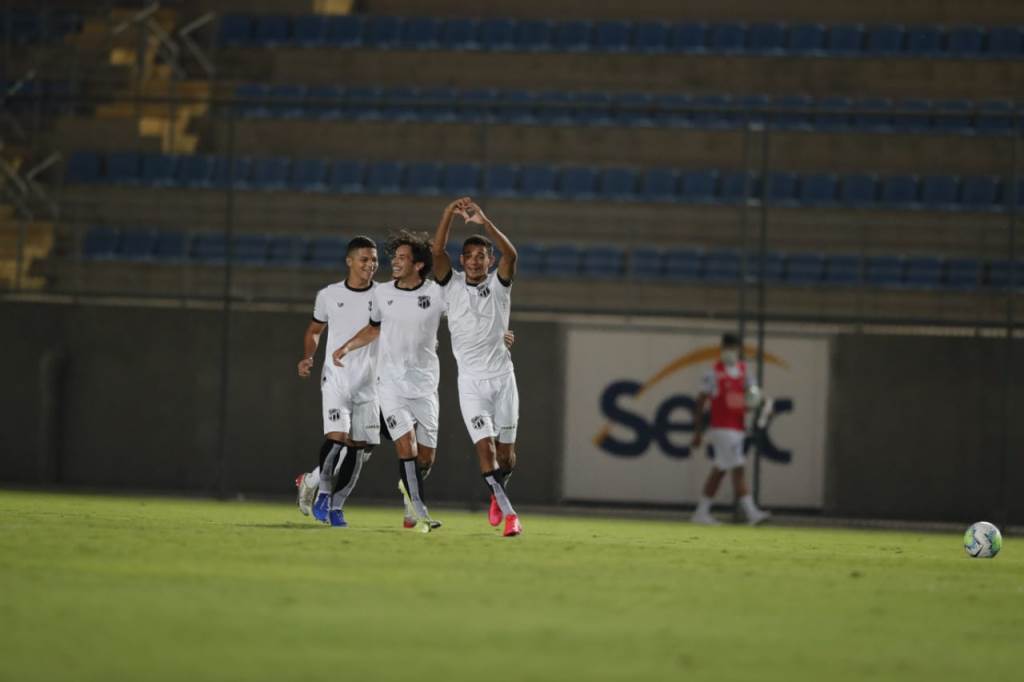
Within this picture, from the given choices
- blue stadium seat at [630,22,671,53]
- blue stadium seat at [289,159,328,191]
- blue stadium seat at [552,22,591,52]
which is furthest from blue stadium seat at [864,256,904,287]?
blue stadium seat at [289,159,328,191]

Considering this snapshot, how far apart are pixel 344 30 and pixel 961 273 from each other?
1141 centimetres

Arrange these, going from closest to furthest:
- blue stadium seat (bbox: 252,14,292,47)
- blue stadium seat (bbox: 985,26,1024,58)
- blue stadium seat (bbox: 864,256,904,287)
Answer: blue stadium seat (bbox: 864,256,904,287) → blue stadium seat (bbox: 985,26,1024,58) → blue stadium seat (bbox: 252,14,292,47)

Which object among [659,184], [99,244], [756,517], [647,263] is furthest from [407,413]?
[659,184]

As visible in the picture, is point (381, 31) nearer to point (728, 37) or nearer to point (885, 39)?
point (728, 37)

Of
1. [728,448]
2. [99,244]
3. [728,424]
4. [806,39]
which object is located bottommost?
[728,448]

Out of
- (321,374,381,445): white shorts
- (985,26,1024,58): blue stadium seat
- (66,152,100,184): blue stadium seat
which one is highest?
(985,26,1024,58): blue stadium seat

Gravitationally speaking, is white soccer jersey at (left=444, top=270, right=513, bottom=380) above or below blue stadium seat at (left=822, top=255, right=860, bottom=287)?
below

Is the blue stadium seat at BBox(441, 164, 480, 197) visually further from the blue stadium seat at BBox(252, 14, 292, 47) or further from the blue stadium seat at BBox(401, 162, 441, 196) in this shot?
the blue stadium seat at BBox(252, 14, 292, 47)

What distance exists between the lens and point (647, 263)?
2392 cm

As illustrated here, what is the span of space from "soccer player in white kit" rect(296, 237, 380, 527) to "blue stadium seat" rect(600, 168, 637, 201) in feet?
36.5

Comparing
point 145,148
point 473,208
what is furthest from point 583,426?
point 145,148

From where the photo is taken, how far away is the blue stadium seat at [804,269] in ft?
77.7

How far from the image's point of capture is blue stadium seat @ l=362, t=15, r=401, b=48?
2875 cm

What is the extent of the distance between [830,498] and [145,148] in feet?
41.3
